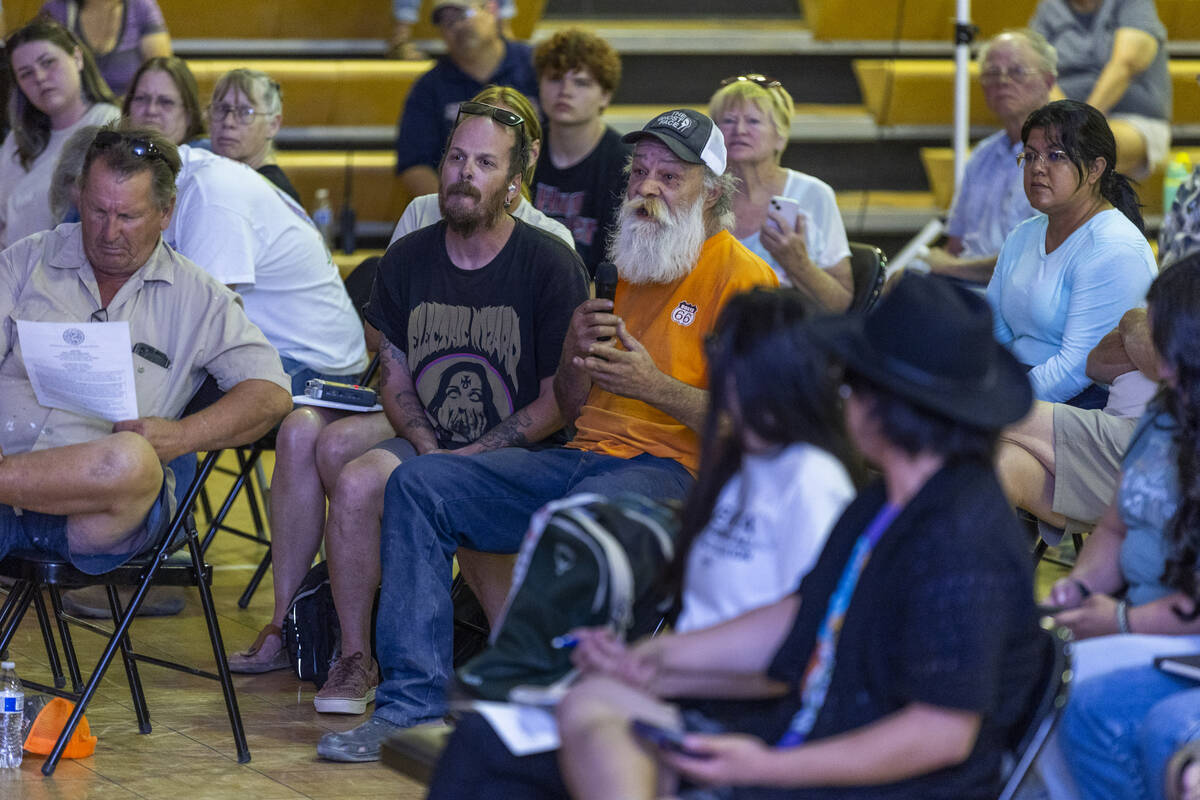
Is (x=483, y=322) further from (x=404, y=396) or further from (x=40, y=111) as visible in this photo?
(x=40, y=111)

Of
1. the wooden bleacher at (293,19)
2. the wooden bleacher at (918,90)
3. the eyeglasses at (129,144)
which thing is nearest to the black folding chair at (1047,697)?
the eyeglasses at (129,144)

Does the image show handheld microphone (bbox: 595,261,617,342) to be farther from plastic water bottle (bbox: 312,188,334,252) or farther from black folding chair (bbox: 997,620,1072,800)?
plastic water bottle (bbox: 312,188,334,252)

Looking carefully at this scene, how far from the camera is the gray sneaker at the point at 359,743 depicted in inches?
120

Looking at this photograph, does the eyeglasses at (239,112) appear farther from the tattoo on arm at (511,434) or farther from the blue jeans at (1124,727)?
the blue jeans at (1124,727)

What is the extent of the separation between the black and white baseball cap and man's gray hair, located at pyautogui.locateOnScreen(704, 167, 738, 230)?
2 centimetres

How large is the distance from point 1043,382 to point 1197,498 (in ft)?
4.01

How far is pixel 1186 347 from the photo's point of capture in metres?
2.19

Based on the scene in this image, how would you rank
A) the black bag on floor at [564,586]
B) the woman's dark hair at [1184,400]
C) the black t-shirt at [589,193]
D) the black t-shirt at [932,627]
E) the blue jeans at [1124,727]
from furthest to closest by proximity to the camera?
the black t-shirt at [589,193] < the woman's dark hair at [1184,400] < the blue jeans at [1124,727] < the black bag on floor at [564,586] < the black t-shirt at [932,627]

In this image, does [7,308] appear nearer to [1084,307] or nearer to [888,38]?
[1084,307]

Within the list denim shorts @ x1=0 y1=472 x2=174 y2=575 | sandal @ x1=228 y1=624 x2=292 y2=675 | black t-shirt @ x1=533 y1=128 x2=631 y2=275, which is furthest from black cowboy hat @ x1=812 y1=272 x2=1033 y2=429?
black t-shirt @ x1=533 y1=128 x2=631 y2=275

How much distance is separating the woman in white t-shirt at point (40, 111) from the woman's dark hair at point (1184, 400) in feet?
11.7

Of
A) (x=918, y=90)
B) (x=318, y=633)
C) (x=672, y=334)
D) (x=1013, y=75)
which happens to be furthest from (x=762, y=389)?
(x=918, y=90)

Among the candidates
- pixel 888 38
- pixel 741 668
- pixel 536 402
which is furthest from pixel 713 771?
pixel 888 38

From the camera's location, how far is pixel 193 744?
317 centimetres
